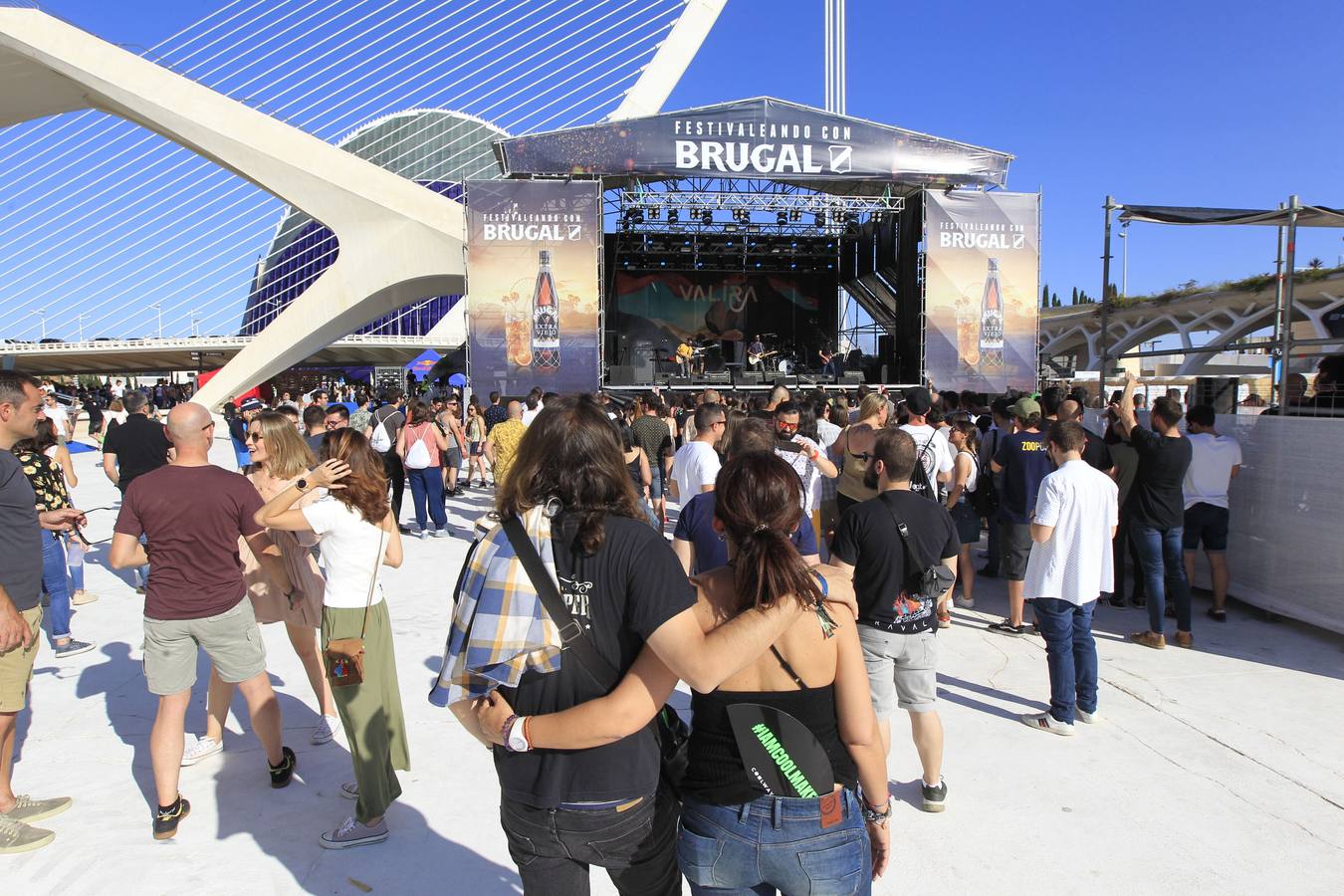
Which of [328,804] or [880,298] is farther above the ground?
[880,298]

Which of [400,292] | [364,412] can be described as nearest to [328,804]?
[364,412]

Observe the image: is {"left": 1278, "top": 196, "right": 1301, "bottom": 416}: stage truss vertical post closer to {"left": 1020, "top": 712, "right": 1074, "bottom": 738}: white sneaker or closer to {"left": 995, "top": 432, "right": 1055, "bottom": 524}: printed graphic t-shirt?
{"left": 995, "top": 432, "right": 1055, "bottom": 524}: printed graphic t-shirt

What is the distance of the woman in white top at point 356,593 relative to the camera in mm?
2799

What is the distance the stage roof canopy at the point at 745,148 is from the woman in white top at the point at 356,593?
45.9 feet

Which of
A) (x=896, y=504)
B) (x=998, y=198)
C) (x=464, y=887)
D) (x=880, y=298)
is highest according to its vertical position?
(x=998, y=198)

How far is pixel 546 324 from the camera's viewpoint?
635 inches

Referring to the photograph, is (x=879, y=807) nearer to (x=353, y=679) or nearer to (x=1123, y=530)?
(x=353, y=679)

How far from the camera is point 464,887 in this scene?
8.57 ft

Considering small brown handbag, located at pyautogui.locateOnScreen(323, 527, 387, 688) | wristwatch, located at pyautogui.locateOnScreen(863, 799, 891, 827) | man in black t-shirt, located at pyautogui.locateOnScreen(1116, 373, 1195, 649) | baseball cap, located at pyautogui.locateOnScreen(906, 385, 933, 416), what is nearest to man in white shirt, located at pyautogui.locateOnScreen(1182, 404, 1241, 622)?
man in black t-shirt, located at pyautogui.locateOnScreen(1116, 373, 1195, 649)

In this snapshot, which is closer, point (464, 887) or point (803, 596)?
point (803, 596)

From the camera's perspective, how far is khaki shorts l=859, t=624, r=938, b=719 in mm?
2879

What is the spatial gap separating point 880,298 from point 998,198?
4.85 meters

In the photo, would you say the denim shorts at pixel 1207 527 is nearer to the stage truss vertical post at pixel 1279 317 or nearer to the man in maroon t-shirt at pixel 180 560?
the stage truss vertical post at pixel 1279 317

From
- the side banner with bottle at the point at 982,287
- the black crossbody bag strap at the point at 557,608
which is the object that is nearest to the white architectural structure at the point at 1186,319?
the side banner with bottle at the point at 982,287
